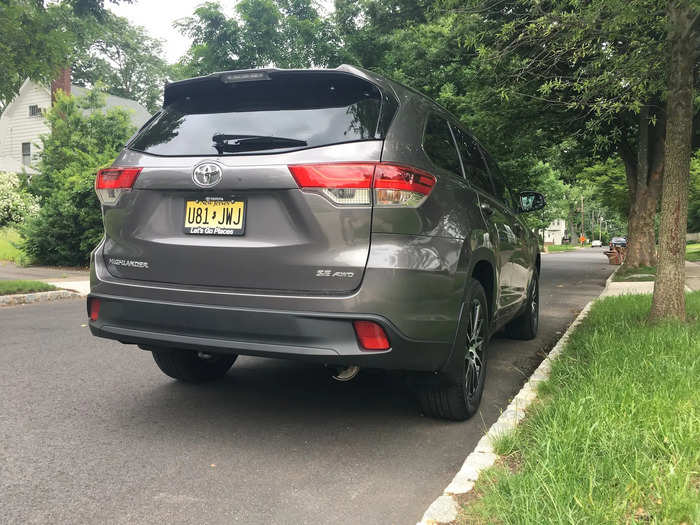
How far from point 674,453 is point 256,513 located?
5.89 ft

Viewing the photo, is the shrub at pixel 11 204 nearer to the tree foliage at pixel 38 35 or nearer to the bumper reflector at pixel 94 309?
the tree foliage at pixel 38 35

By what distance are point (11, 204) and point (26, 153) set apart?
71.7ft

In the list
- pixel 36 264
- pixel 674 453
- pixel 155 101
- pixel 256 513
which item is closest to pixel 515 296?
pixel 674 453

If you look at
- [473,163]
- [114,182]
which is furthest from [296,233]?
[473,163]

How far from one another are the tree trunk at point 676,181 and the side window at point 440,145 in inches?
117

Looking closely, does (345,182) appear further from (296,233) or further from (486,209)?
(486,209)

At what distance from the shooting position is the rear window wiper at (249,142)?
3.11 meters

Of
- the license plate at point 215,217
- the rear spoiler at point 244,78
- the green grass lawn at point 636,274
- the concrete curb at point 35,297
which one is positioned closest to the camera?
the license plate at point 215,217

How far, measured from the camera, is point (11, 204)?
45.2ft

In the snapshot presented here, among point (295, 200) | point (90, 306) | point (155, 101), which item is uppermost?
point (155, 101)

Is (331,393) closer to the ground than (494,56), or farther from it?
closer to the ground

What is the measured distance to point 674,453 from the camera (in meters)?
2.61

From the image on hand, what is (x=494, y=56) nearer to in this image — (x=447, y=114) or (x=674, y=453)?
(x=447, y=114)

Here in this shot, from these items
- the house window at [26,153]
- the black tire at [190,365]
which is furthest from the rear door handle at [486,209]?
the house window at [26,153]
